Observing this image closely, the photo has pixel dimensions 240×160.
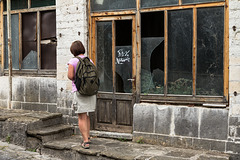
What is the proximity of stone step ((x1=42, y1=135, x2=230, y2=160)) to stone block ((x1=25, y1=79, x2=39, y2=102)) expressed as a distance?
178cm

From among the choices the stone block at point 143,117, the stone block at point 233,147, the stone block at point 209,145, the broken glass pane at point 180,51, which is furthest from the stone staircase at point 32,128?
the stone block at point 233,147

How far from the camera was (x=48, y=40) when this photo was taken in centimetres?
841

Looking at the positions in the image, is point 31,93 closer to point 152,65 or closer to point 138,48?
point 138,48

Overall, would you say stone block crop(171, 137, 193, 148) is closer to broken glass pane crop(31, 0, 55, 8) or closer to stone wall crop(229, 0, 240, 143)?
stone wall crop(229, 0, 240, 143)

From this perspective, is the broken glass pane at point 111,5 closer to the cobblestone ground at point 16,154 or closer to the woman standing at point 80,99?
the woman standing at point 80,99

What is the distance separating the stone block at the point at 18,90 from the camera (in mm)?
8547

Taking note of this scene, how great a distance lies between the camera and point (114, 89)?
23.7 feet

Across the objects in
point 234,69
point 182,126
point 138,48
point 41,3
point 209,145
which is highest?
point 41,3

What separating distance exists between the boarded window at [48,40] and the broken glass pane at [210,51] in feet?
11.9

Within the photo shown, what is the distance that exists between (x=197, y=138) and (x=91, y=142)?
6.71 ft

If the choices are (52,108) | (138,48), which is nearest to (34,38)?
(52,108)

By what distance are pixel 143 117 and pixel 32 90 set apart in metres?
3.10

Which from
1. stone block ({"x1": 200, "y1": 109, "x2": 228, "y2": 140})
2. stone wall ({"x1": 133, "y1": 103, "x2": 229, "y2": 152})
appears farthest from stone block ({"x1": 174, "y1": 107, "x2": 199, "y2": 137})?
stone block ({"x1": 200, "y1": 109, "x2": 228, "y2": 140})

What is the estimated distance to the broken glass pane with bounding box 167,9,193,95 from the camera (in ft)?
21.0
